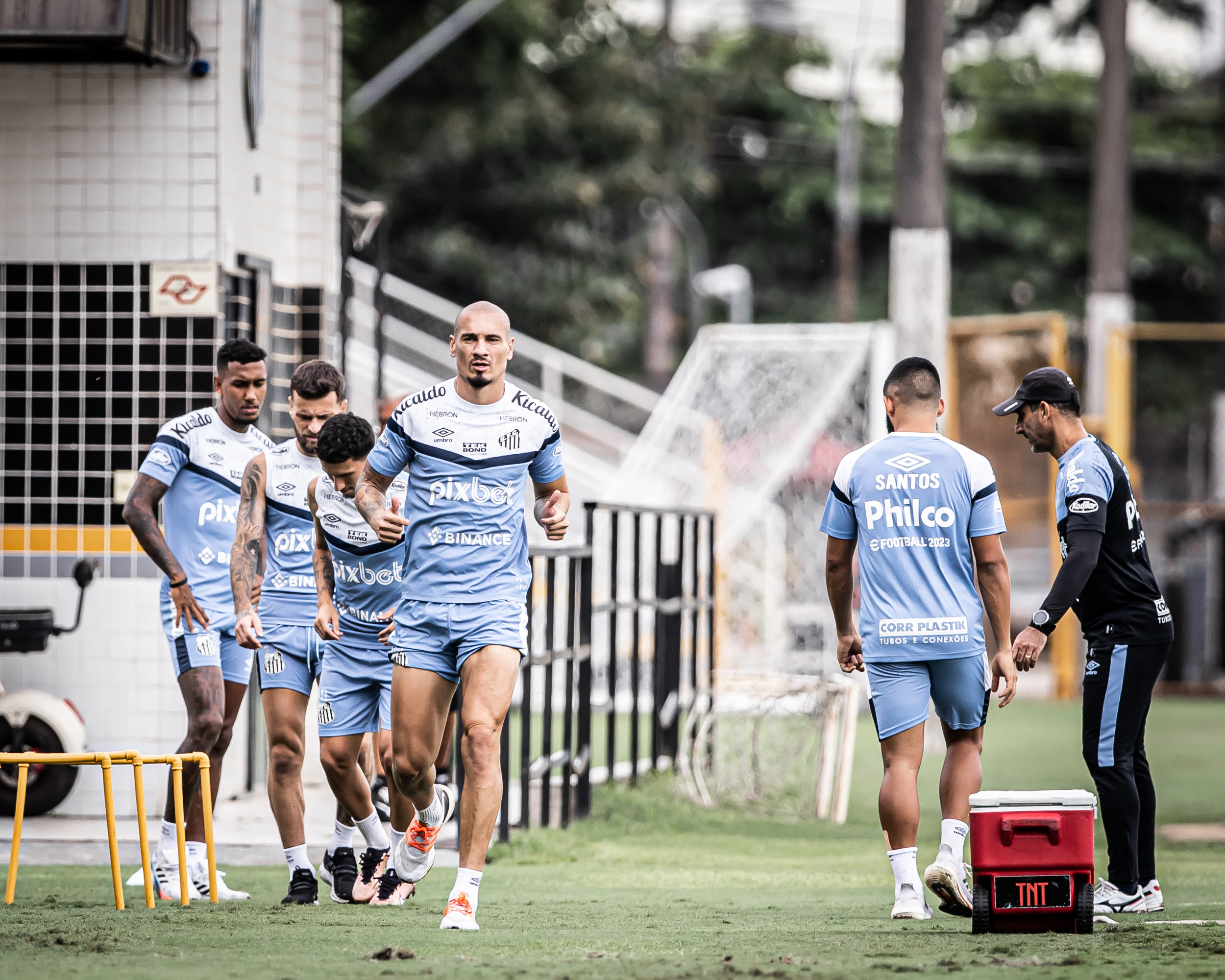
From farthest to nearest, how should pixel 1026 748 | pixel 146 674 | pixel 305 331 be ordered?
pixel 1026 748 → pixel 305 331 → pixel 146 674

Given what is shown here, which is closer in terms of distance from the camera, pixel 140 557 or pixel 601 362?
pixel 140 557

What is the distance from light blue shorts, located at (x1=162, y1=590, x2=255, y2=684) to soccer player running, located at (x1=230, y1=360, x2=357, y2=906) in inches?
5.0

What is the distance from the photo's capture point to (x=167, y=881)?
776 cm

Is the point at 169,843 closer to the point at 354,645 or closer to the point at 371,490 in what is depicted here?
the point at 354,645

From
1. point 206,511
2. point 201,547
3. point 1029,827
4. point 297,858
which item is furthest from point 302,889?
point 1029,827

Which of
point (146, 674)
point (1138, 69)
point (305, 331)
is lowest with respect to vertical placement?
point (146, 674)

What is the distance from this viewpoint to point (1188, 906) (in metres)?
7.55

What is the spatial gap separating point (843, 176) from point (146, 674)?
27.8m

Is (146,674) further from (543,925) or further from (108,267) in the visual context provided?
(543,925)

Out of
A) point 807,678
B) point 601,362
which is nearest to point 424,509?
point 807,678

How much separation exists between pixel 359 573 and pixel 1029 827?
9.43ft

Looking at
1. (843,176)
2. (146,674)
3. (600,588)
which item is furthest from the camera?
(843,176)

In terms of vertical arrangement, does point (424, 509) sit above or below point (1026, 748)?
above

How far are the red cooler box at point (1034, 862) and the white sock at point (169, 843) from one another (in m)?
3.43
